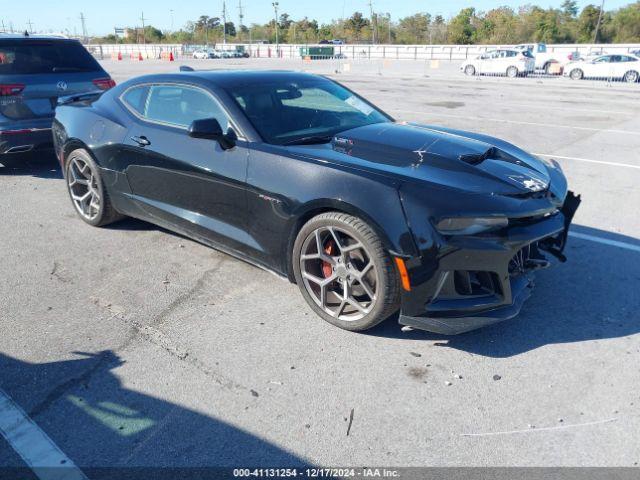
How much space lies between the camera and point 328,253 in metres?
3.53

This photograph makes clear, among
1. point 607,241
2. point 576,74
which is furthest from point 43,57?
point 576,74

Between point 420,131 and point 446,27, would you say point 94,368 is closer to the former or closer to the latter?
point 420,131

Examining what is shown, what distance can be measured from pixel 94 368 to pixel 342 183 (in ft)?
5.89

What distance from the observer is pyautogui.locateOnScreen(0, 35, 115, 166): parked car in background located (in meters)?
6.59

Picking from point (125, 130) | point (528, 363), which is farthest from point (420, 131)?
point (125, 130)

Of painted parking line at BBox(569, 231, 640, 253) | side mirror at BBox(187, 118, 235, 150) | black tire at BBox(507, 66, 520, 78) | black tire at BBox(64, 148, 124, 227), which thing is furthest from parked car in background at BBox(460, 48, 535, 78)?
side mirror at BBox(187, 118, 235, 150)

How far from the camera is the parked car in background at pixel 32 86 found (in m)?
6.59

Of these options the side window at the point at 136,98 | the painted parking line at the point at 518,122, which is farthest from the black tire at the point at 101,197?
the painted parking line at the point at 518,122

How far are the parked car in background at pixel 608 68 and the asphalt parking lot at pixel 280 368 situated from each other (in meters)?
24.9

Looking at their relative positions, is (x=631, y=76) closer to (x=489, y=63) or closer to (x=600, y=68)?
(x=600, y=68)

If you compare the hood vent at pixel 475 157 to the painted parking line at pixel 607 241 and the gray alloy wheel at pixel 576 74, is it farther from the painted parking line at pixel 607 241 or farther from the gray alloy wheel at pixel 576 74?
the gray alloy wheel at pixel 576 74

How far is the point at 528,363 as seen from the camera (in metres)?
3.12

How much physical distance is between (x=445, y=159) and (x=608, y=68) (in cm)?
2747

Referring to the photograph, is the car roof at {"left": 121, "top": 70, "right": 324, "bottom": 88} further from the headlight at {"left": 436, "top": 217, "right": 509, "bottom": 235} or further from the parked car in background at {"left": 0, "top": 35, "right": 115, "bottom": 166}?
the parked car in background at {"left": 0, "top": 35, "right": 115, "bottom": 166}
